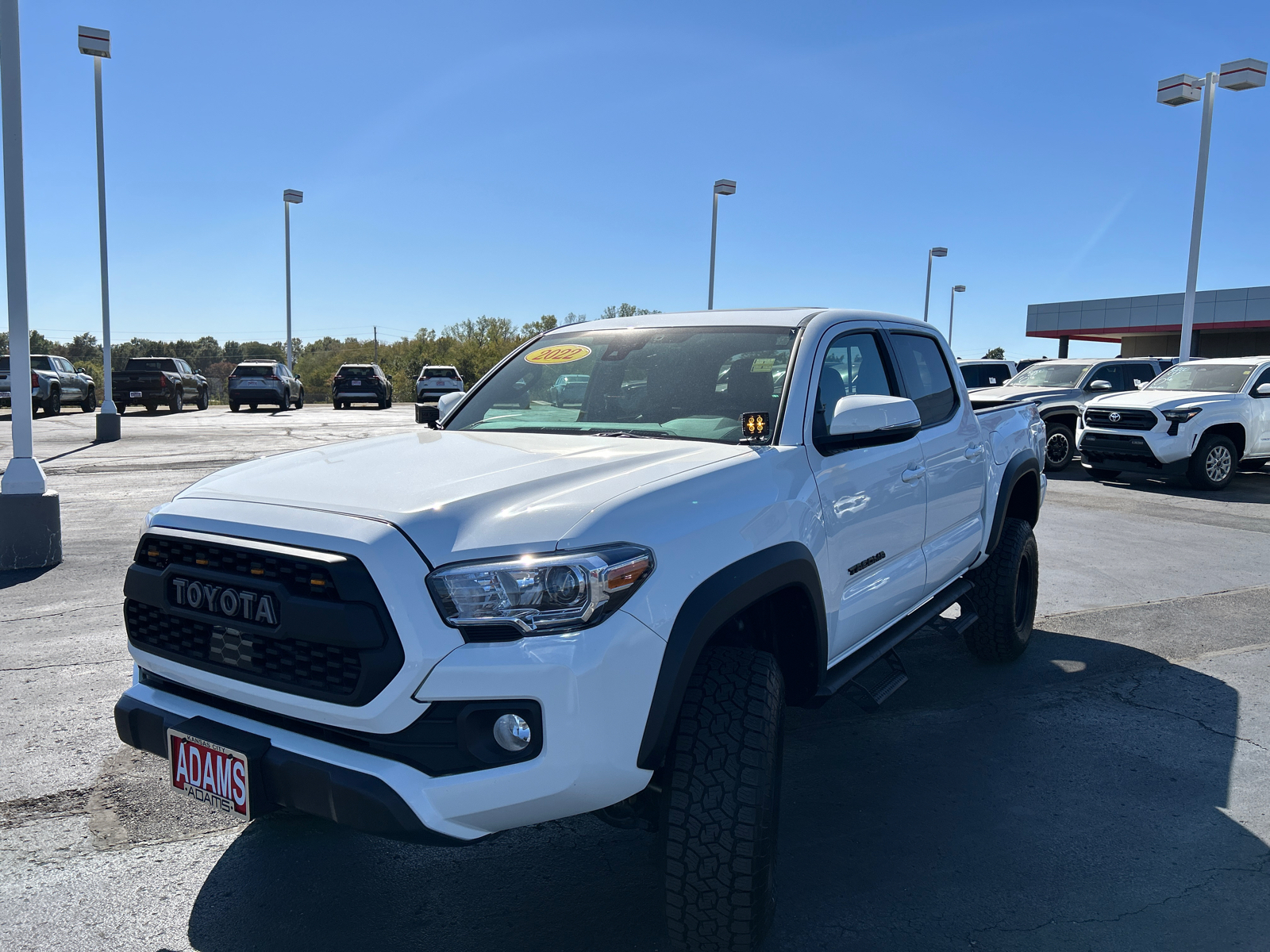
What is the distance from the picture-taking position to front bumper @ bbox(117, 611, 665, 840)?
211 centimetres

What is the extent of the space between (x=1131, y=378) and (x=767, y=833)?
54.6ft

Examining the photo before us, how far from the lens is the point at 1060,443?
591 inches

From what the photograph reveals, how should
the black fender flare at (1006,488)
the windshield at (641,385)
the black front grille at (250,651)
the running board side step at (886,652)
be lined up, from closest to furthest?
1. the black front grille at (250,651)
2. the running board side step at (886,652)
3. the windshield at (641,385)
4. the black fender flare at (1006,488)

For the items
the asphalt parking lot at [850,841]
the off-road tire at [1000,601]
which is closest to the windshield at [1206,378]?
the asphalt parking lot at [850,841]

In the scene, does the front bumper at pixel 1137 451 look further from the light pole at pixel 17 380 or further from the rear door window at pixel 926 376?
the light pole at pixel 17 380

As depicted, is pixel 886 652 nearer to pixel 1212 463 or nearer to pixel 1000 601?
pixel 1000 601

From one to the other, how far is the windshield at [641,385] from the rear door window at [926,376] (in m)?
1.00

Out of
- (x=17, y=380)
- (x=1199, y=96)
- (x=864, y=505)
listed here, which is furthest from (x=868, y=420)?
(x=1199, y=96)

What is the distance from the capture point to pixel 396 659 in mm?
2152

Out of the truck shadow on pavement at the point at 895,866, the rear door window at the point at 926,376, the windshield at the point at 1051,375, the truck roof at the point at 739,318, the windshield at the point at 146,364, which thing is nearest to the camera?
the truck shadow on pavement at the point at 895,866

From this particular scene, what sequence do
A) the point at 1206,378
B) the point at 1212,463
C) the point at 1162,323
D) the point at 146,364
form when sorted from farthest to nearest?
the point at 1162,323, the point at 146,364, the point at 1206,378, the point at 1212,463

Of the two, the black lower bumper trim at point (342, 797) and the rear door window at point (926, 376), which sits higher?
the rear door window at point (926, 376)

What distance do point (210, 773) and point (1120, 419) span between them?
13426 mm

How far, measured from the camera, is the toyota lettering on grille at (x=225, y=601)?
232cm
